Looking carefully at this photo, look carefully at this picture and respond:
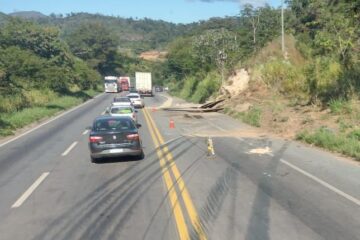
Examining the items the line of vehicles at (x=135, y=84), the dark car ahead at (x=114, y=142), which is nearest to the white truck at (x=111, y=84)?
the line of vehicles at (x=135, y=84)

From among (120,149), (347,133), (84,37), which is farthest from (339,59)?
(84,37)

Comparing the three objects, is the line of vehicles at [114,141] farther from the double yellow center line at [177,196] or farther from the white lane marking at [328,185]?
the white lane marking at [328,185]

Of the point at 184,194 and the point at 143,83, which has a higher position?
the point at 184,194

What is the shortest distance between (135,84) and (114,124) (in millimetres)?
72632

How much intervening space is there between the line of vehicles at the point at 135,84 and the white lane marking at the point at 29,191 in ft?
219

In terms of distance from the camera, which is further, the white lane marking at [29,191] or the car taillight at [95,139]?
the car taillight at [95,139]

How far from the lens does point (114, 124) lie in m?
16.7

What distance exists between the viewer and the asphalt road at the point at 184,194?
8.41 meters

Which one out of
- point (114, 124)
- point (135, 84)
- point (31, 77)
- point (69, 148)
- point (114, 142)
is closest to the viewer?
point (114, 142)

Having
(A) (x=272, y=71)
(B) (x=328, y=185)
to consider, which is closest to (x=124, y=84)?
(A) (x=272, y=71)

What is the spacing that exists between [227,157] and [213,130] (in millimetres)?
9961

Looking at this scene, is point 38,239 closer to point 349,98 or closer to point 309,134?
point 309,134

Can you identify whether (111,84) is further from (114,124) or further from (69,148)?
(114,124)

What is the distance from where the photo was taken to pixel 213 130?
87.6ft
